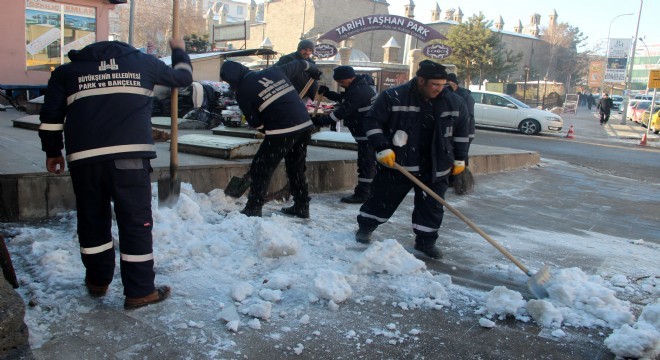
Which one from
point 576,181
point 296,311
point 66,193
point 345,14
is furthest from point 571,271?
point 345,14

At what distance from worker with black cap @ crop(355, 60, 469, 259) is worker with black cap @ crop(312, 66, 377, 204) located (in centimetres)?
160

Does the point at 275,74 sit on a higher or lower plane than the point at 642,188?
higher

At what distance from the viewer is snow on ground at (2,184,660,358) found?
298 centimetres

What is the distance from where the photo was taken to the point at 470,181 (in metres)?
7.69

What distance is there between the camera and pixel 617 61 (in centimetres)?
4212

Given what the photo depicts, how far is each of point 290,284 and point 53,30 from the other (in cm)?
1434

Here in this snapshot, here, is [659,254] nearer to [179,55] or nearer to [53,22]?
[179,55]

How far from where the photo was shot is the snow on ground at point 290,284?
2.98 m

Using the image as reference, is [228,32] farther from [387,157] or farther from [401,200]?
[387,157]

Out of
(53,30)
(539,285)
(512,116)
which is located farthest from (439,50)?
(539,285)

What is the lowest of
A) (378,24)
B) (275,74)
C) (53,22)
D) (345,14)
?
(275,74)

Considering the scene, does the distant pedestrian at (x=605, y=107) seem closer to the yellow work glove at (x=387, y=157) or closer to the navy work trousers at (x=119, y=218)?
the yellow work glove at (x=387, y=157)

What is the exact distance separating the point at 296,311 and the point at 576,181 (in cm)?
812

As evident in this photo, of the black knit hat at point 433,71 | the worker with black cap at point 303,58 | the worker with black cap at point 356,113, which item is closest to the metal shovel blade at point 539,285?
the black knit hat at point 433,71
